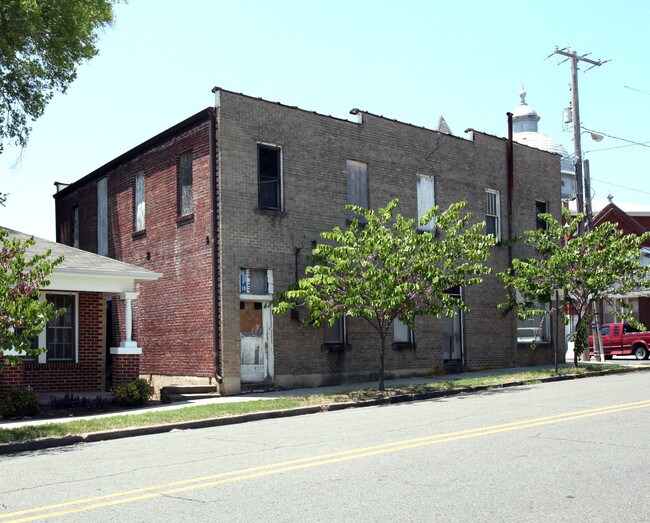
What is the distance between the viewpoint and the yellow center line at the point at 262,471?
6949mm

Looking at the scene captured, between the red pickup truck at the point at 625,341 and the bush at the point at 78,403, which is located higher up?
the red pickup truck at the point at 625,341

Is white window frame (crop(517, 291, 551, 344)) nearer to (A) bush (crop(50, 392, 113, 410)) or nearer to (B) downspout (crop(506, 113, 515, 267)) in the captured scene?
(B) downspout (crop(506, 113, 515, 267))

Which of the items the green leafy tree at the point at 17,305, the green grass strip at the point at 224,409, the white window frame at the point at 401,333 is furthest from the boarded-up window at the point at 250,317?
the green leafy tree at the point at 17,305

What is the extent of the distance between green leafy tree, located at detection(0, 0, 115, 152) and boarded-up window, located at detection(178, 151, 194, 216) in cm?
625

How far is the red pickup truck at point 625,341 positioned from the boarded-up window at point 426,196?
1582cm

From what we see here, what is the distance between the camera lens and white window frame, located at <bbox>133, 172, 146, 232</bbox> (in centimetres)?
2303

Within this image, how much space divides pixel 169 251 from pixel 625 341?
78.6ft

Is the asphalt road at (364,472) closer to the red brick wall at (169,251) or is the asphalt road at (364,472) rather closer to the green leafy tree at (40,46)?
the red brick wall at (169,251)

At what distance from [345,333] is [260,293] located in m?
2.96

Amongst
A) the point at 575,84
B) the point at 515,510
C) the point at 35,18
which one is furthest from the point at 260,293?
the point at 575,84

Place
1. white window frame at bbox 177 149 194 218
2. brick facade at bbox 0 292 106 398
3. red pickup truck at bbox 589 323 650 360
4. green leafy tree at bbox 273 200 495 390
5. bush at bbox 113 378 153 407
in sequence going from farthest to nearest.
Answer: red pickup truck at bbox 589 323 650 360 < white window frame at bbox 177 149 194 218 < brick facade at bbox 0 292 106 398 < green leafy tree at bbox 273 200 495 390 < bush at bbox 113 378 153 407

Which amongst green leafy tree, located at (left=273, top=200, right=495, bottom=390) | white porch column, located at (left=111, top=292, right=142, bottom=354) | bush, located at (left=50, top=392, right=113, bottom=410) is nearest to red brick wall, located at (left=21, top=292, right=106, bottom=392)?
white porch column, located at (left=111, top=292, right=142, bottom=354)

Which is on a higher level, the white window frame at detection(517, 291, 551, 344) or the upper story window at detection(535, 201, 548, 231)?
the upper story window at detection(535, 201, 548, 231)

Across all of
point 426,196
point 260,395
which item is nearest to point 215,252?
point 260,395
